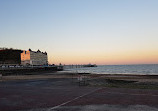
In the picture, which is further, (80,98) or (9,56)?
(9,56)

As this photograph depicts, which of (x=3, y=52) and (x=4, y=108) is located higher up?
(x=3, y=52)

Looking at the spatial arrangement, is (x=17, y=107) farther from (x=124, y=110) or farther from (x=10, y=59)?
(x=10, y=59)

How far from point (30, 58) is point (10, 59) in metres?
20.6

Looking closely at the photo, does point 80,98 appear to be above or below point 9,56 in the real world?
below

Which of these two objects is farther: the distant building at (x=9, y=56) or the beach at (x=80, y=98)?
the distant building at (x=9, y=56)

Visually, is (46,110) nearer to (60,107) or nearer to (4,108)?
(60,107)

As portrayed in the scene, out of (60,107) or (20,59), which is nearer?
(60,107)

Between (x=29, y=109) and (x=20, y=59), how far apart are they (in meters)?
187

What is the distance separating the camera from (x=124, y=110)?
9.12 m

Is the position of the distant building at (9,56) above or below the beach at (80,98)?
above

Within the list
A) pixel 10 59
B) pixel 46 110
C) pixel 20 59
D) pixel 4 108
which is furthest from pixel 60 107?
pixel 20 59

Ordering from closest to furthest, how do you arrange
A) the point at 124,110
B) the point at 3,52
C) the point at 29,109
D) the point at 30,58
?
the point at 124,110, the point at 29,109, the point at 3,52, the point at 30,58

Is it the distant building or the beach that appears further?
the distant building

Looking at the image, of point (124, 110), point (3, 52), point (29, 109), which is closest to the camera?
point (124, 110)
